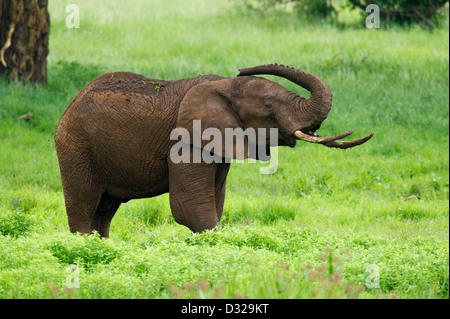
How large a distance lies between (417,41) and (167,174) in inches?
585

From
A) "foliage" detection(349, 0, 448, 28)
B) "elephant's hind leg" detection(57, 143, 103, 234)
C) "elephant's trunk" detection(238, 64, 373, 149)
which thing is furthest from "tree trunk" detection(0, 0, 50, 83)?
"foliage" detection(349, 0, 448, 28)

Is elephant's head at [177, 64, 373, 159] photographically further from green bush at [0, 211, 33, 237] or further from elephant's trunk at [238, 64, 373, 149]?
green bush at [0, 211, 33, 237]

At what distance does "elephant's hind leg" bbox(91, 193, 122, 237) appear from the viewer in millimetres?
8492

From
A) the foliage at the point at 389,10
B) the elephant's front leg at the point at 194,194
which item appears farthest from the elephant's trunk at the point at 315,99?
the foliage at the point at 389,10

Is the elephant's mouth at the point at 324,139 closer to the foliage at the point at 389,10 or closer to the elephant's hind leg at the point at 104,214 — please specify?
the elephant's hind leg at the point at 104,214

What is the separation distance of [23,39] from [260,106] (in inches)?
352

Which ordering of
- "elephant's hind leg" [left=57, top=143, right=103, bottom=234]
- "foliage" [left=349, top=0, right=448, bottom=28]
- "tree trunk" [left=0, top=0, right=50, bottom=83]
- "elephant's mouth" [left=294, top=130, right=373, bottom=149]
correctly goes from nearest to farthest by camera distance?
"elephant's mouth" [left=294, top=130, right=373, bottom=149]
"elephant's hind leg" [left=57, top=143, right=103, bottom=234]
"tree trunk" [left=0, top=0, right=50, bottom=83]
"foliage" [left=349, top=0, right=448, bottom=28]

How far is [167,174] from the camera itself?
802cm

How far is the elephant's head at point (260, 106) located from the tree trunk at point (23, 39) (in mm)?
8373

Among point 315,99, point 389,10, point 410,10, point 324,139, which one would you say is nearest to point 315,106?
point 315,99

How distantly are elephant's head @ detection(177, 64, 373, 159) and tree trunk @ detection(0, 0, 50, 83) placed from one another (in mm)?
8373

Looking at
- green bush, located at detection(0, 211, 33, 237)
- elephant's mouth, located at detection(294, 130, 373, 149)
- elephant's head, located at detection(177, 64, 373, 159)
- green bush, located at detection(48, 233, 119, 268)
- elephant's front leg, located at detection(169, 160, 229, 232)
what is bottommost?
green bush, located at detection(0, 211, 33, 237)
